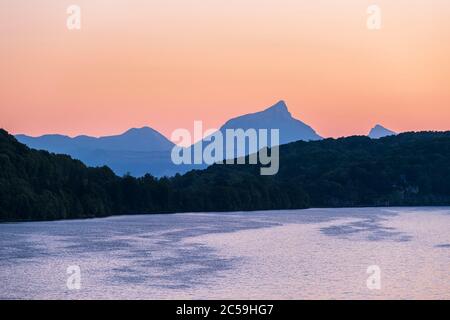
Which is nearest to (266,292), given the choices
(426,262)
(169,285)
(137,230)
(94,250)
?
(169,285)

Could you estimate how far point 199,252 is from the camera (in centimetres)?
11756

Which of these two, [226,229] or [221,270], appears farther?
Answer: [226,229]

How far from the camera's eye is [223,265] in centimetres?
9875

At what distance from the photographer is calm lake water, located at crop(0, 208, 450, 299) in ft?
250

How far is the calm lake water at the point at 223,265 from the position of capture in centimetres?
7612

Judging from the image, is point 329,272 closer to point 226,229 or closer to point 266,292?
point 266,292

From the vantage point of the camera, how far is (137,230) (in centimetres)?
17638

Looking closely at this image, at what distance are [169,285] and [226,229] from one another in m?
103

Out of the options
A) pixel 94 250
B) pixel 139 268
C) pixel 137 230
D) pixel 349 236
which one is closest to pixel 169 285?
pixel 139 268
